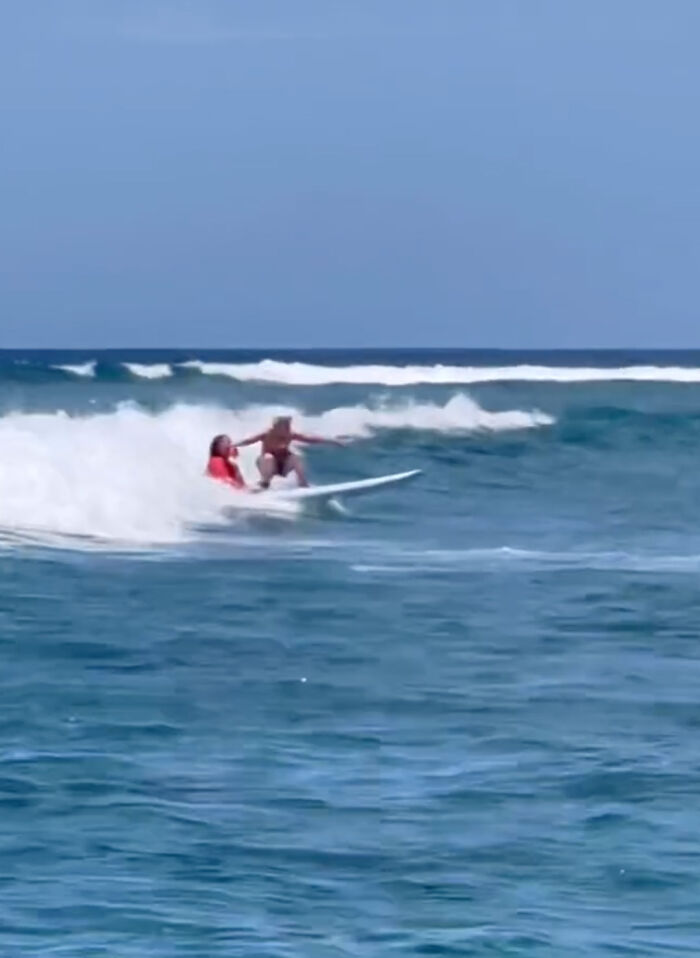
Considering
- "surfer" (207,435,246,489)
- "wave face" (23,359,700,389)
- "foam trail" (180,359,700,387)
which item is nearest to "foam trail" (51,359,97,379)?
"wave face" (23,359,700,389)

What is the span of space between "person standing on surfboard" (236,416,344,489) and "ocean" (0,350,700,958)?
60cm

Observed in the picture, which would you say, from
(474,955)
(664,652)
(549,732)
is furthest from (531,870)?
(664,652)

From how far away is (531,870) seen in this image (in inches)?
283

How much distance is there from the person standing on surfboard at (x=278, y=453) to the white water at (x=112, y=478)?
550 millimetres

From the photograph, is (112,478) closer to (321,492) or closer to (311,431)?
(321,492)

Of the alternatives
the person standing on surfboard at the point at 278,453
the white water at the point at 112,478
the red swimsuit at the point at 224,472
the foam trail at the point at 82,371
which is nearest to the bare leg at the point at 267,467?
the person standing on surfboard at the point at 278,453

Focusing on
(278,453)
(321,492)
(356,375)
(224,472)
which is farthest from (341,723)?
(356,375)

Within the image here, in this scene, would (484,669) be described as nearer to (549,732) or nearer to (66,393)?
(549,732)

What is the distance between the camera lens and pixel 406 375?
200 ft

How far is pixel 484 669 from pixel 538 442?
23298mm

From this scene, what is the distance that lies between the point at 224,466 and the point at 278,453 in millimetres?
643

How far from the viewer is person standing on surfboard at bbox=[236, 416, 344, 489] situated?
66.8ft

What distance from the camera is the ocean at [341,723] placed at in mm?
6730

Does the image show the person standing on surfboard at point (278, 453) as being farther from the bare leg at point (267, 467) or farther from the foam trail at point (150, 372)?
the foam trail at point (150, 372)
